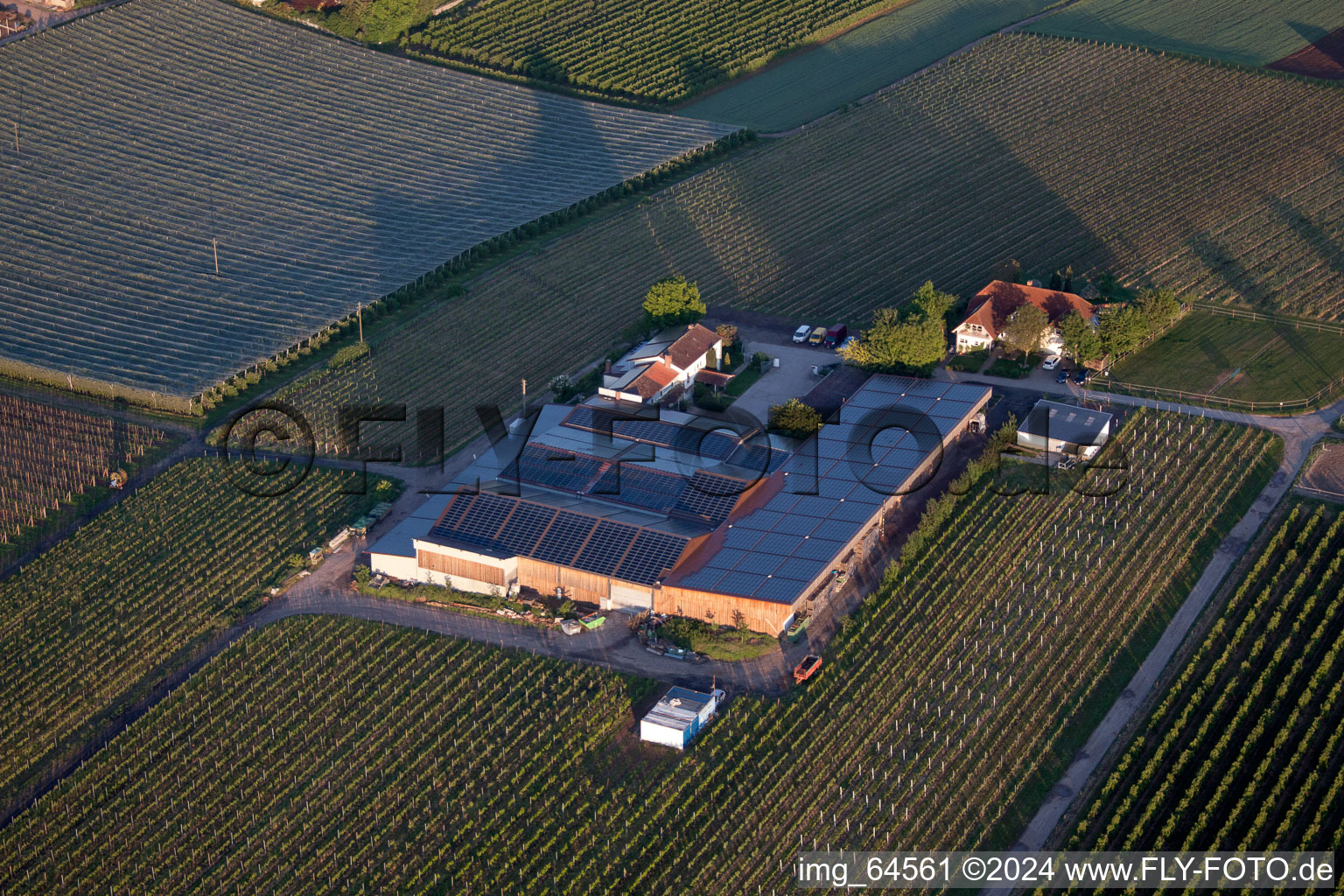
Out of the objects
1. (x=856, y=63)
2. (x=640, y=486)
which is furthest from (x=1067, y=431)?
(x=856, y=63)

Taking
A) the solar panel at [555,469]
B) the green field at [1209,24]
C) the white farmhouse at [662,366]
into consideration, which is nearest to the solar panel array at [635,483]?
the solar panel at [555,469]

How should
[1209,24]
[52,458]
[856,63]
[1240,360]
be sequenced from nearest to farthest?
1. [52,458]
2. [1240,360]
3. [856,63]
4. [1209,24]

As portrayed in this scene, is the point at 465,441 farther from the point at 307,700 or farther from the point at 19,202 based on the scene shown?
the point at 19,202

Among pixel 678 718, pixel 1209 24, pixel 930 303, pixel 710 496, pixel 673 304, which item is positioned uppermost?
pixel 1209 24

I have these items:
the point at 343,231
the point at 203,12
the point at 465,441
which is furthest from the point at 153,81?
the point at 465,441

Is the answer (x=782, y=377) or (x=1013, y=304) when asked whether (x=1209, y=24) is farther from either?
(x=782, y=377)
